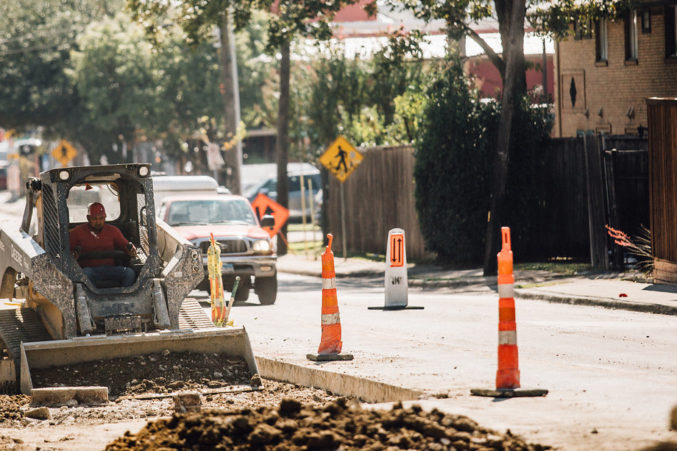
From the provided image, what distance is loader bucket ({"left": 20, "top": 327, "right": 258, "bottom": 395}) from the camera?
11.9 meters

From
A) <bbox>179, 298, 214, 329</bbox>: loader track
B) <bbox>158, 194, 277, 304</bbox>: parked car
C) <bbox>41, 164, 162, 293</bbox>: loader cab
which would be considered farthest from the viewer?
<bbox>158, 194, 277, 304</bbox>: parked car

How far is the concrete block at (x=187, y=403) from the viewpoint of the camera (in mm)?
10094

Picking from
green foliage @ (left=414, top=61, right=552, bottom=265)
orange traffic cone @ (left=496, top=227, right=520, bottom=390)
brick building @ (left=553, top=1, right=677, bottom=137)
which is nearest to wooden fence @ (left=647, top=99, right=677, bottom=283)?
green foliage @ (left=414, top=61, right=552, bottom=265)

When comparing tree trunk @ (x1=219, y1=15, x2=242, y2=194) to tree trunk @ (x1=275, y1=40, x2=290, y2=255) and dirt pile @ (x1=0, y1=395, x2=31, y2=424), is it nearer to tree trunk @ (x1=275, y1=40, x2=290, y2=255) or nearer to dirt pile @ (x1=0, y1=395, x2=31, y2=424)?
tree trunk @ (x1=275, y1=40, x2=290, y2=255)

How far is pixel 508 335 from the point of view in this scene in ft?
32.1

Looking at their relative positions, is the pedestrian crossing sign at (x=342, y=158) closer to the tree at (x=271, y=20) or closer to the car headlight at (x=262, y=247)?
the tree at (x=271, y=20)

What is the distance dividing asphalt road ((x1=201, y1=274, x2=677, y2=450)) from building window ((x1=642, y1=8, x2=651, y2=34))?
398 inches

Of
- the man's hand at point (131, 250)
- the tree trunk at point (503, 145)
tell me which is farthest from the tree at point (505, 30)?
the man's hand at point (131, 250)

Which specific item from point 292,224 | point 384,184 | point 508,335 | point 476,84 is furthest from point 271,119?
point 508,335

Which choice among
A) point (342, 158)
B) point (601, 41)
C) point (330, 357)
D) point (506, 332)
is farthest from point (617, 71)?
point (506, 332)

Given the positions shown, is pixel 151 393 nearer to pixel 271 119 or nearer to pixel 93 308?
pixel 93 308

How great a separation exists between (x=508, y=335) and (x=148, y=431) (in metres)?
3.12

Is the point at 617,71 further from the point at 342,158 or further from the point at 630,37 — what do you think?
the point at 342,158

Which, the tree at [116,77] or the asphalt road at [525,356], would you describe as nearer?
the asphalt road at [525,356]
